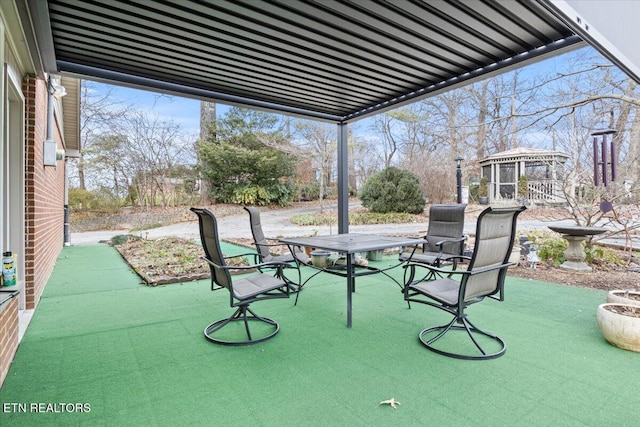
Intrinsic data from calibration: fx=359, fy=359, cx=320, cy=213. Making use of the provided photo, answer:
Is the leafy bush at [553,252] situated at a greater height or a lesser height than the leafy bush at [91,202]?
lesser

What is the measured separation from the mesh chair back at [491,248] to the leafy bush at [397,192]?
446 inches

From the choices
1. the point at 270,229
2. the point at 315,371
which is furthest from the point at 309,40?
the point at 270,229

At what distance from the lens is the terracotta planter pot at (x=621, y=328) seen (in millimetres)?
2584

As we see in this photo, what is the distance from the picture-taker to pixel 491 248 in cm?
256

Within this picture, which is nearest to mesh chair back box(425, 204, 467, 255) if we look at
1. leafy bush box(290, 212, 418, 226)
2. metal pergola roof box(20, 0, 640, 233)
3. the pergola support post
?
metal pergola roof box(20, 0, 640, 233)

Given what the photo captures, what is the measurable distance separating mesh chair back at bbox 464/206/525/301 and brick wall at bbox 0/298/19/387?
2909 mm

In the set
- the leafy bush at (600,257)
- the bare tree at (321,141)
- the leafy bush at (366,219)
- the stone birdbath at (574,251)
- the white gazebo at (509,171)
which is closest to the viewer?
the stone birdbath at (574,251)

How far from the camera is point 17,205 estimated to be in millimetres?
3406

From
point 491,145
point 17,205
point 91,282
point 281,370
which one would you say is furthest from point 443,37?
point 491,145

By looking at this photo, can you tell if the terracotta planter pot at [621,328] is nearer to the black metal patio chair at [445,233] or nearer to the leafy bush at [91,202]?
the black metal patio chair at [445,233]

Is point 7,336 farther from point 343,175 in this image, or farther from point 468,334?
point 343,175

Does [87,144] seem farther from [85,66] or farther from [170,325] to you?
[170,325]

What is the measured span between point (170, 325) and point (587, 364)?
3.24 metres

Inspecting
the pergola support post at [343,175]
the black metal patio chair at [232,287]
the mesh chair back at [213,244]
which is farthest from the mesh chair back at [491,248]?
the pergola support post at [343,175]
